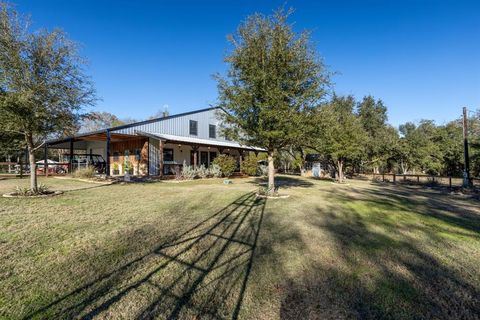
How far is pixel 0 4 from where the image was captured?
316 inches

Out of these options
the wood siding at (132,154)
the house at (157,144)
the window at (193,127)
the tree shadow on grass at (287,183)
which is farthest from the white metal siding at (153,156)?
the tree shadow on grass at (287,183)

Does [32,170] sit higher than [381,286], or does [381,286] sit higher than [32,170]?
[32,170]

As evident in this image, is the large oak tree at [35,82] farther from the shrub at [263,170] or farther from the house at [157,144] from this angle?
the shrub at [263,170]

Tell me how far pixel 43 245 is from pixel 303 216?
18.7ft

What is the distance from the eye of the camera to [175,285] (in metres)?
2.96

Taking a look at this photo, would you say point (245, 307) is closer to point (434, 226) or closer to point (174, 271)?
point (174, 271)

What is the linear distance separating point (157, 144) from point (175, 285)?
18.1 m

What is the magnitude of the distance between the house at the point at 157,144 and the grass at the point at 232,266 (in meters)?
12.6

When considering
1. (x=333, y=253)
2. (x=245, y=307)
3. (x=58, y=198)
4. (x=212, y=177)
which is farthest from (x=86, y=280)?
(x=212, y=177)

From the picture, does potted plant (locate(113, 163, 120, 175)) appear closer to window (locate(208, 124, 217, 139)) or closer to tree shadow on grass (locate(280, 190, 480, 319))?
window (locate(208, 124, 217, 139))

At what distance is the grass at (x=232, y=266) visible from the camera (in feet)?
8.43

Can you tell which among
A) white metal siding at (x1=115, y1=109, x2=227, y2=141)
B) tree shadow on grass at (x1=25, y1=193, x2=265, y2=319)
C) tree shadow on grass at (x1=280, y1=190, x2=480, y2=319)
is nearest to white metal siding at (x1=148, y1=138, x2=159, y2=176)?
white metal siding at (x1=115, y1=109, x2=227, y2=141)

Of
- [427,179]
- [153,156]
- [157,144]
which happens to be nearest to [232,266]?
[153,156]

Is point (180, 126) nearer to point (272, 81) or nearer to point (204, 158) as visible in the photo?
point (204, 158)
